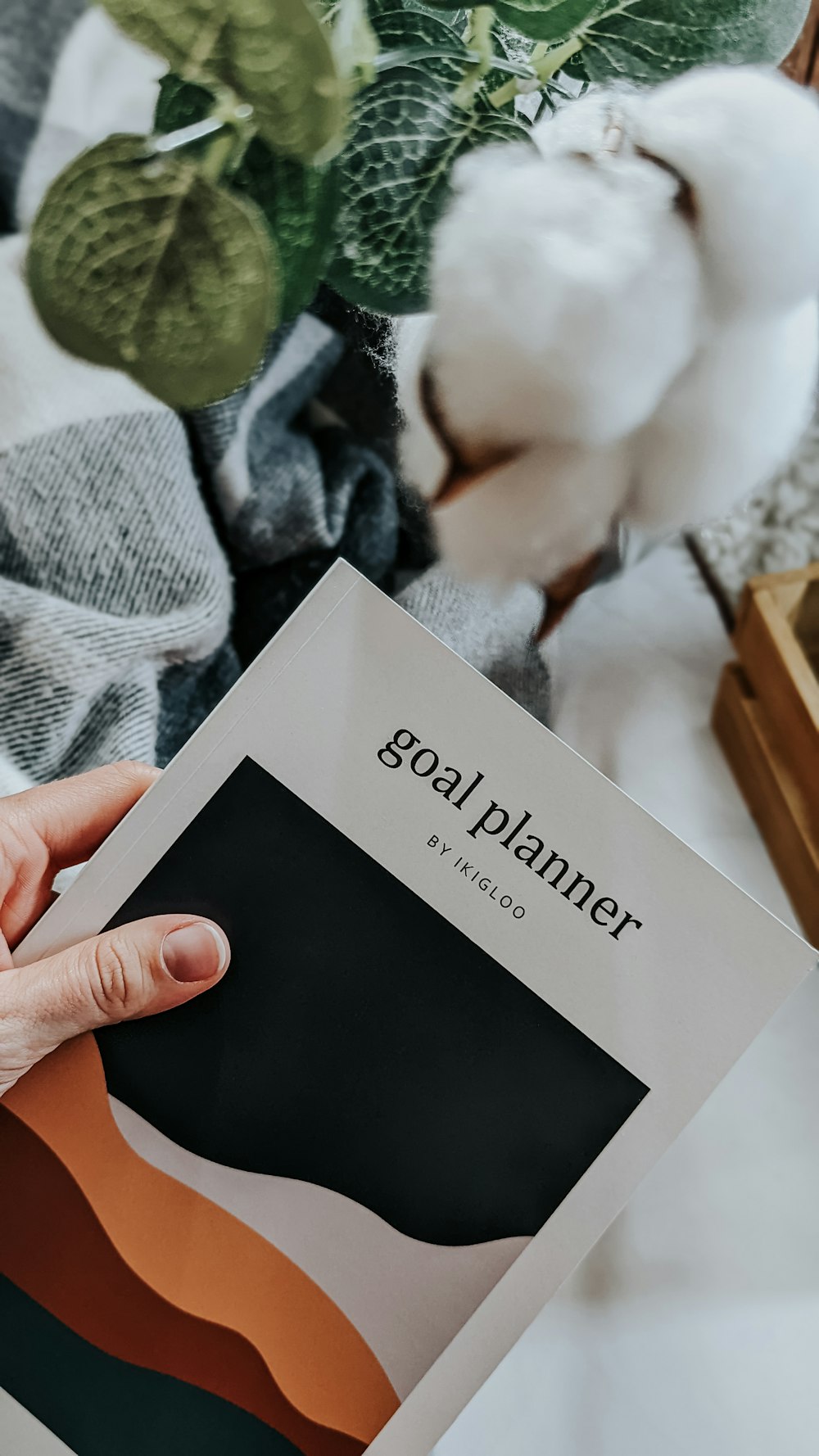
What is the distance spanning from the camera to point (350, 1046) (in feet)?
0.91

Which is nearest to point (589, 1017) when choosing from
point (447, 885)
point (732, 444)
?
point (447, 885)

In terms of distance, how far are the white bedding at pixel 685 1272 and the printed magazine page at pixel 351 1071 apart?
11 centimetres

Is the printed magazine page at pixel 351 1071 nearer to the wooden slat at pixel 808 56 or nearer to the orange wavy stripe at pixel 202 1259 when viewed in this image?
the orange wavy stripe at pixel 202 1259

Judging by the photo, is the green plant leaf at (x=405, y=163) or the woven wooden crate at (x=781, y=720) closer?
the green plant leaf at (x=405, y=163)

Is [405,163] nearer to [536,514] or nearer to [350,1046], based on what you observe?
[536,514]

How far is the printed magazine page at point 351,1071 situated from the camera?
0.26 metres

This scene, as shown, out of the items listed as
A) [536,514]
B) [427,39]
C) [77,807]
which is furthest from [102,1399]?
[427,39]

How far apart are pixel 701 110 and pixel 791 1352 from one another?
398 mm

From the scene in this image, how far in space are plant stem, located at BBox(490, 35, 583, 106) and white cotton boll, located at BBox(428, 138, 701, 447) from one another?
2cm

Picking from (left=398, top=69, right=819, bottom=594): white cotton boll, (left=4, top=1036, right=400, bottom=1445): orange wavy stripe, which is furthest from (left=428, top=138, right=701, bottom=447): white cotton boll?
(left=4, top=1036, right=400, bottom=1445): orange wavy stripe

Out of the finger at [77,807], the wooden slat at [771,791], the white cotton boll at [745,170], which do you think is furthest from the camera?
the wooden slat at [771,791]

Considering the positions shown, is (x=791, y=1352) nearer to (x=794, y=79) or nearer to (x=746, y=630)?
(x=746, y=630)

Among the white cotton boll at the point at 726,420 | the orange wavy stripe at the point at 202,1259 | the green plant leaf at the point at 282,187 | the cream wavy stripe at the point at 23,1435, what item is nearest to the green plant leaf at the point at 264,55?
the green plant leaf at the point at 282,187

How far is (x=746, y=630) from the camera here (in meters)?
0.46
